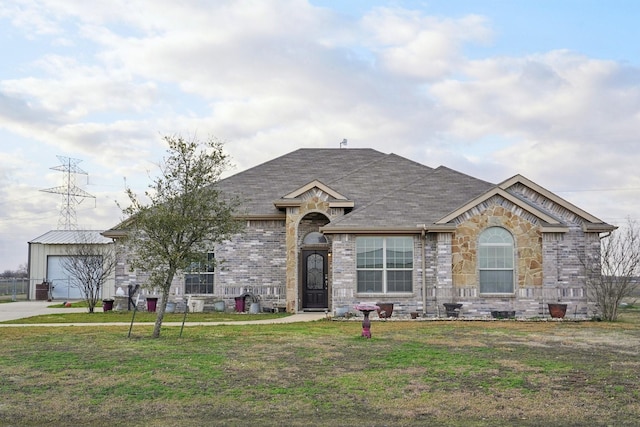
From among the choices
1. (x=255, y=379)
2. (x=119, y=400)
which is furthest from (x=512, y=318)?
(x=119, y=400)

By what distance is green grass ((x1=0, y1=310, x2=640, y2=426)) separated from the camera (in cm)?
849

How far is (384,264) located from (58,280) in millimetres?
25460

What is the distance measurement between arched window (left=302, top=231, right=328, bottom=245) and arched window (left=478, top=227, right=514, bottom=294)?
20.7 ft

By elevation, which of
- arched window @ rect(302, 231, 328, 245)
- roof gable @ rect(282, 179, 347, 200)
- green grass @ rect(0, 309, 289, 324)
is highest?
roof gable @ rect(282, 179, 347, 200)

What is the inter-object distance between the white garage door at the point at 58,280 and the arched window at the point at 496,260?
27.3 m

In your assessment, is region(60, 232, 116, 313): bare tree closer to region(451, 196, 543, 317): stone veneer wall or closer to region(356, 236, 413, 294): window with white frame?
region(356, 236, 413, 294): window with white frame

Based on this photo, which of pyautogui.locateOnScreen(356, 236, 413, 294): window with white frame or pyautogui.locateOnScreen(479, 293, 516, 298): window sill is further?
pyautogui.locateOnScreen(356, 236, 413, 294): window with white frame

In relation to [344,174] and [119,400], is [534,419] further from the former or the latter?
[344,174]

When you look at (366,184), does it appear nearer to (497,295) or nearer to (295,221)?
(295,221)

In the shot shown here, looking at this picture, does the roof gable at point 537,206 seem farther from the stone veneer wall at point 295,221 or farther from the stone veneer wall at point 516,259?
the stone veneer wall at point 295,221

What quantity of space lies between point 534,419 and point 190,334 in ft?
33.8

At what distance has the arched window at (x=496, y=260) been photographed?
73.7ft

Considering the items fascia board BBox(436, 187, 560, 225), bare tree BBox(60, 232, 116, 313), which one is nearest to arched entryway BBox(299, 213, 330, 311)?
fascia board BBox(436, 187, 560, 225)

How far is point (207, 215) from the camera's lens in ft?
53.2
